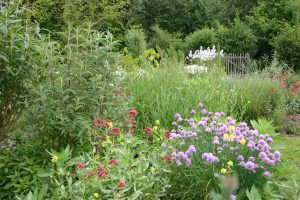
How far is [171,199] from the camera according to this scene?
384cm

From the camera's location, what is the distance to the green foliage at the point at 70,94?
12.4ft

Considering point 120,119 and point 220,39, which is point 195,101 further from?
point 220,39

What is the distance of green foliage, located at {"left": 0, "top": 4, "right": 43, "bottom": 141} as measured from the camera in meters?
3.68

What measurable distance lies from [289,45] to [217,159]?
593 inches

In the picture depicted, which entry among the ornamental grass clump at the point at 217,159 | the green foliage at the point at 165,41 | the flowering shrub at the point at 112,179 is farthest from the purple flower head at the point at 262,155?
the green foliage at the point at 165,41

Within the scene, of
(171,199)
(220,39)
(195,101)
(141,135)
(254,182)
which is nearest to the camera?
(254,182)

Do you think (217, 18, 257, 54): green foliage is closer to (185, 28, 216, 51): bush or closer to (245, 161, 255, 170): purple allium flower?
(185, 28, 216, 51): bush

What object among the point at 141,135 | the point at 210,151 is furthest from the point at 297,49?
the point at 210,151

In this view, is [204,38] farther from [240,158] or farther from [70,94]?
[240,158]

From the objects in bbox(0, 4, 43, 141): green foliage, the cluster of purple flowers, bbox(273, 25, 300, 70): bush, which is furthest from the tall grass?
bbox(273, 25, 300, 70): bush

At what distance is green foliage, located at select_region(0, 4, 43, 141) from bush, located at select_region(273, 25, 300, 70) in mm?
14603

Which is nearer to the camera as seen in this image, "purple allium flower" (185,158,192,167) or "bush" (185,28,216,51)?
"purple allium flower" (185,158,192,167)

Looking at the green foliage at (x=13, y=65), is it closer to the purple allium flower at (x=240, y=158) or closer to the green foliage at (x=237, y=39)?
the purple allium flower at (x=240, y=158)

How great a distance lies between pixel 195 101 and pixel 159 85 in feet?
2.31
